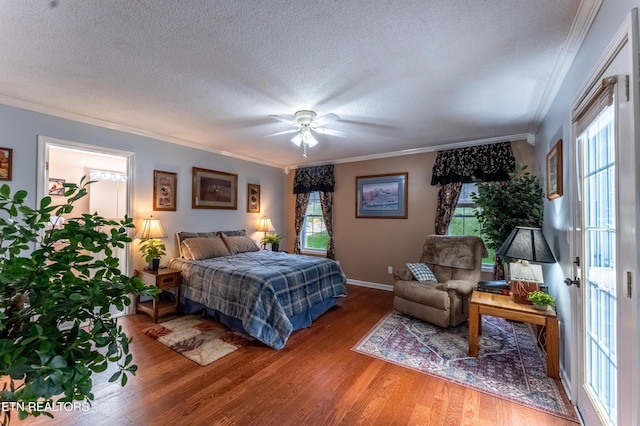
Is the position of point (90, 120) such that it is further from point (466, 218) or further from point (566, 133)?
point (466, 218)

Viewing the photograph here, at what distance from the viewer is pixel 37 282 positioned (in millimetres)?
679

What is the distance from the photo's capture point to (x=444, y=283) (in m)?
3.39

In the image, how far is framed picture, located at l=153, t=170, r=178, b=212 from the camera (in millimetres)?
3961

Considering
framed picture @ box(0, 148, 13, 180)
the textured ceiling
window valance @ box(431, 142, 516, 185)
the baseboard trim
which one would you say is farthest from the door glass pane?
framed picture @ box(0, 148, 13, 180)

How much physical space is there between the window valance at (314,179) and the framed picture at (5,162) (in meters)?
4.07

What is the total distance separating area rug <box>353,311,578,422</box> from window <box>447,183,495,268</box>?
1.28m

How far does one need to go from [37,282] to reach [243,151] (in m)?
4.39

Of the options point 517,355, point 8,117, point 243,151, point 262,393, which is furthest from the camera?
point 243,151

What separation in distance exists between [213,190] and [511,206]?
422cm

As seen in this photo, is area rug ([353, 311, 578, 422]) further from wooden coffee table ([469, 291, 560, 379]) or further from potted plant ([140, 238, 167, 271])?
potted plant ([140, 238, 167, 271])

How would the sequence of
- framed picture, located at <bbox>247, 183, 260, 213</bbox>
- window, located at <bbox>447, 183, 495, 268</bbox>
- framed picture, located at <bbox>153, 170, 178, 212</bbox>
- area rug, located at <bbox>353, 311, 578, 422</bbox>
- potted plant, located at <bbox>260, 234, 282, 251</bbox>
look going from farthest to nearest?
1. framed picture, located at <bbox>247, 183, 260, 213</bbox>
2. potted plant, located at <bbox>260, 234, 282, 251</bbox>
3. window, located at <bbox>447, 183, 495, 268</bbox>
4. framed picture, located at <bbox>153, 170, 178, 212</bbox>
5. area rug, located at <bbox>353, 311, 578, 422</bbox>

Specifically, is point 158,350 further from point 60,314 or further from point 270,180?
point 270,180

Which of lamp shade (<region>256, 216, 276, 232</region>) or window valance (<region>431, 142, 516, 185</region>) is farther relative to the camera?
lamp shade (<region>256, 216, 276, 232</region>)

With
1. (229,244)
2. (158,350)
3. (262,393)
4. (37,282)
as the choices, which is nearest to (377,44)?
(37,282)
